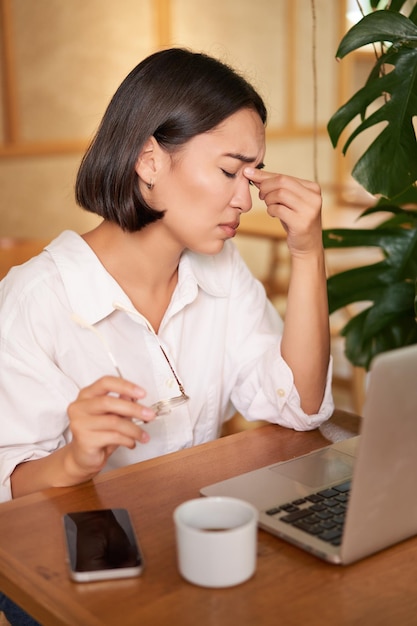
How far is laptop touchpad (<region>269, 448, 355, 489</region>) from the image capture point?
1.16 m

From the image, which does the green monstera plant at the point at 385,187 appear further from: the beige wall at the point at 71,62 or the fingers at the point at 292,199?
the beige wall at the point at 71,62

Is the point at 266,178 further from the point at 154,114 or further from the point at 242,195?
the point at 154,114

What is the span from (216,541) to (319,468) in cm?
37

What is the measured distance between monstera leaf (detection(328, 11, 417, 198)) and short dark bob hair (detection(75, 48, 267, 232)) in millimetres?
190

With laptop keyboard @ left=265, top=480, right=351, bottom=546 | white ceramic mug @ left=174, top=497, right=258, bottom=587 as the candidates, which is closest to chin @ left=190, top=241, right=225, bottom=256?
laptop keyboard @ left=265, top=480, right=351, bottom=546

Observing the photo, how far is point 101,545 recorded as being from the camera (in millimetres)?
979

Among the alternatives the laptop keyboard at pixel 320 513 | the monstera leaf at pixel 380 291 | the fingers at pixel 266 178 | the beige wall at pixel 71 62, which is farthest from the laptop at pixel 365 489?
the beige wall at pixel 71 62

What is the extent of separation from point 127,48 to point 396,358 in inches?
155

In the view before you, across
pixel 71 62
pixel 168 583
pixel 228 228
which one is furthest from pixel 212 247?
pixel 71 62

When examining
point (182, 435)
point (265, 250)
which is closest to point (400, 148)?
point (182, 435)

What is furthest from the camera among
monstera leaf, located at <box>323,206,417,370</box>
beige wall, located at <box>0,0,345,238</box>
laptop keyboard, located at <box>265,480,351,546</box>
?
beige wall, located at <box>0,0,345,238</box>

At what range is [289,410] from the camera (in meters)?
1.43

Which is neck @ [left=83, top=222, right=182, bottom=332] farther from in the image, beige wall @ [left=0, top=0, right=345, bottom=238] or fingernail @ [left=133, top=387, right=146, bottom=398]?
beige wall @ [left=0, top=0, right=345, bottom=238]

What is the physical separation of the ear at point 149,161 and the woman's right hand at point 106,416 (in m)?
0.50
